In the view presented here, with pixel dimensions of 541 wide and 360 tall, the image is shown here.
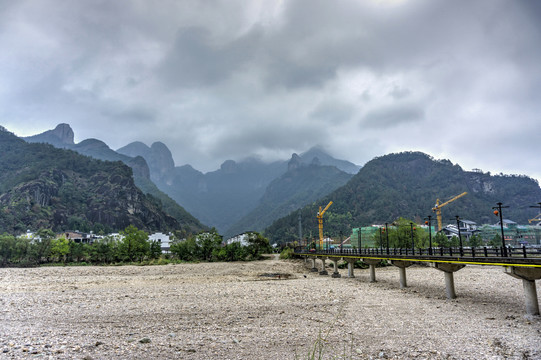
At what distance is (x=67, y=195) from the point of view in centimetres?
15475

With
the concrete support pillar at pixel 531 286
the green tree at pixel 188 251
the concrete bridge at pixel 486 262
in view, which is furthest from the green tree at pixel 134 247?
the concrete support pillar at pixel 531 286

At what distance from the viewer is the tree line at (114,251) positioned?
65.4 metres

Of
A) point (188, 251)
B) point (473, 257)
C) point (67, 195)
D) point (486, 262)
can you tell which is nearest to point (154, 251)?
point (188, 251)

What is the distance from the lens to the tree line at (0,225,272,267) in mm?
65375

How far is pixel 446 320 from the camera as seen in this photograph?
634 inches

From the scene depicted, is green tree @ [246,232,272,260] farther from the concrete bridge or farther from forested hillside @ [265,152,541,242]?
forested hillside @ [265,152,541,242]

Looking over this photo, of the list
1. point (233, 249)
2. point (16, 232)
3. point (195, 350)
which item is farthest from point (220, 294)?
point (16, 232)

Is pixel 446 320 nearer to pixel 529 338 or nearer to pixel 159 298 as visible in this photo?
pixel 529 338

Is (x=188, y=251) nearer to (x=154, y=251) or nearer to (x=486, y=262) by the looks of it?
(x=154, y=251)

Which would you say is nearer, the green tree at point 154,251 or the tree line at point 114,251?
the tree line at point 114,251

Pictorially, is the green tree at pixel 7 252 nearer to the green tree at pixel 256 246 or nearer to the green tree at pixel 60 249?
the green tree at pixel 60 249

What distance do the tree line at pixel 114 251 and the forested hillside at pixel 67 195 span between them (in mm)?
61638

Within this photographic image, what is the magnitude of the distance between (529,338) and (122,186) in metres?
183

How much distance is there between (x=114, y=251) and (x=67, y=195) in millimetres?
105329
